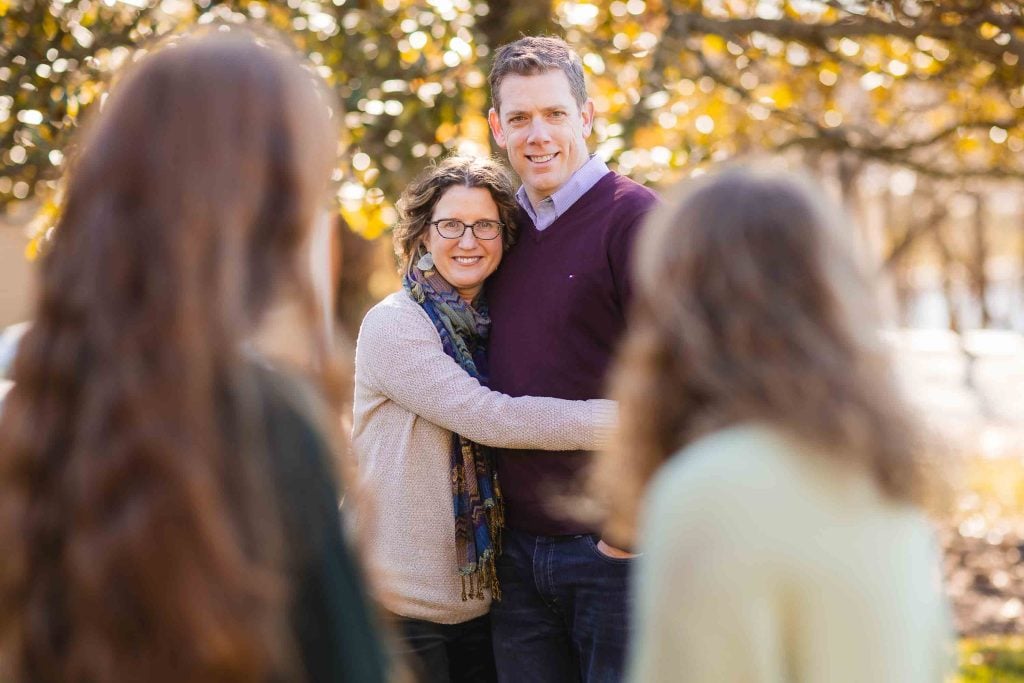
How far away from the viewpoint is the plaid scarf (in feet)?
9.84

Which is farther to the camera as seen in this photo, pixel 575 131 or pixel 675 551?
pixel 575 131

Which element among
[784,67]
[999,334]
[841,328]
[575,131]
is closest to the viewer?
[841,328]

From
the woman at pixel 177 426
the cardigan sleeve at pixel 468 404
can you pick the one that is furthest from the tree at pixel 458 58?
the woman at pixel 177 426

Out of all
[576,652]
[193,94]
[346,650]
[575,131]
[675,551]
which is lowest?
[576,652]

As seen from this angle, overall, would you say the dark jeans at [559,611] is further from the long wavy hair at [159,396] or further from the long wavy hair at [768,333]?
the long wavy hair at [159,396]

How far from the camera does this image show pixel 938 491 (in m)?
1.53

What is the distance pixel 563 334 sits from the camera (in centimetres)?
301

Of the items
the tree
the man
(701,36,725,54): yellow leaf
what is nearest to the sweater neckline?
the man

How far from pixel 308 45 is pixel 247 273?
166 inches

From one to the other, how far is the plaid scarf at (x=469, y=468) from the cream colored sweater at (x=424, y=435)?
1.2 inches

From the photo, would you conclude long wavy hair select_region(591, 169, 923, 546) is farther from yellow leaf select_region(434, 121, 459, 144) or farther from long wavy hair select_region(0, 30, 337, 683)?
yellow leaf select_region(434, 121, 459, 144)

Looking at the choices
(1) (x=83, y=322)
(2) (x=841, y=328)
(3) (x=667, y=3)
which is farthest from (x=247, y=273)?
(3) (x=667, y=3)

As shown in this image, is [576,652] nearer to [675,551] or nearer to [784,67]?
[675,551]

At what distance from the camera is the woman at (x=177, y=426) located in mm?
1298
